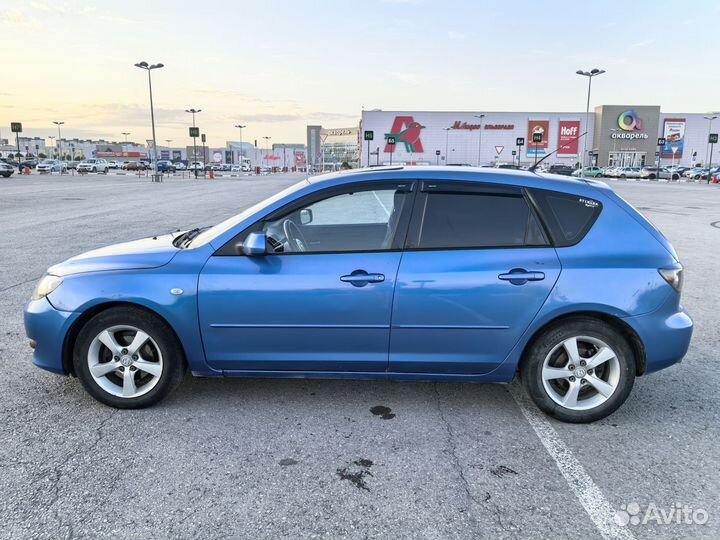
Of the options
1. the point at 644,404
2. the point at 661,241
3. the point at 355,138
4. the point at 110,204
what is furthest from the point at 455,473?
the point at 355,138

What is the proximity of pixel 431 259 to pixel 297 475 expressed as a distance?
5.00ft

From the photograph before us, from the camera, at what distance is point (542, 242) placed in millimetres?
3623

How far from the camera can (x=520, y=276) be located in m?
3.52

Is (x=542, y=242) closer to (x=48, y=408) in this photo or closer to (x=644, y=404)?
(x=644, y=404)

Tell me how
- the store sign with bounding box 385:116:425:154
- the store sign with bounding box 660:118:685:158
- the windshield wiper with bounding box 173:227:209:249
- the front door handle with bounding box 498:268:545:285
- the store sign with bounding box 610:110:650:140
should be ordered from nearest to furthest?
the front door handle with bounding box 498:268:545:285, the windshield wiper with bounding box 173:227:209:249, the store sign with bounding box 610:110:650:140, the store sign with bounding box 660:118:685:158, the store sign with bounding box 385:116:425:154

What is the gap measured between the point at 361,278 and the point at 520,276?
1.00 metres

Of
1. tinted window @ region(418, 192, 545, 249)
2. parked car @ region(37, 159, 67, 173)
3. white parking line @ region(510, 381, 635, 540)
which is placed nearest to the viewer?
white parking line @ region(510, 381, 635, 540)

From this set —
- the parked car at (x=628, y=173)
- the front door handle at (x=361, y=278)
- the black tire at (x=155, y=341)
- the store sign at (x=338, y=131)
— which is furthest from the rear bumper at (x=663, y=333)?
the store sign at (x=338, y=131)

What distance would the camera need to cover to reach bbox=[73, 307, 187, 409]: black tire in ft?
12.0

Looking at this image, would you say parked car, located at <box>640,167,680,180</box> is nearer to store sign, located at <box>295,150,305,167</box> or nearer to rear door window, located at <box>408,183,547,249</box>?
rear door window, located at <box>408,183,547,249</box>

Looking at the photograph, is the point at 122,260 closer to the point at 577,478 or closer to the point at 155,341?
the point at 155,341

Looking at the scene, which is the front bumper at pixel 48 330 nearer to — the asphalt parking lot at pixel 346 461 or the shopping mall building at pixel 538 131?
the asphalt parking lot at pixel 346 461

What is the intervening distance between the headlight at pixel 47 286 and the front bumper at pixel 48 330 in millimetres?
41

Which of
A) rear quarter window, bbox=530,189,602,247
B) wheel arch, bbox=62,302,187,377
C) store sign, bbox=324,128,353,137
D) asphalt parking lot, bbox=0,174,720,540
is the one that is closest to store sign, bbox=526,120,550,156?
store sign, bbox=324,128,353,137
